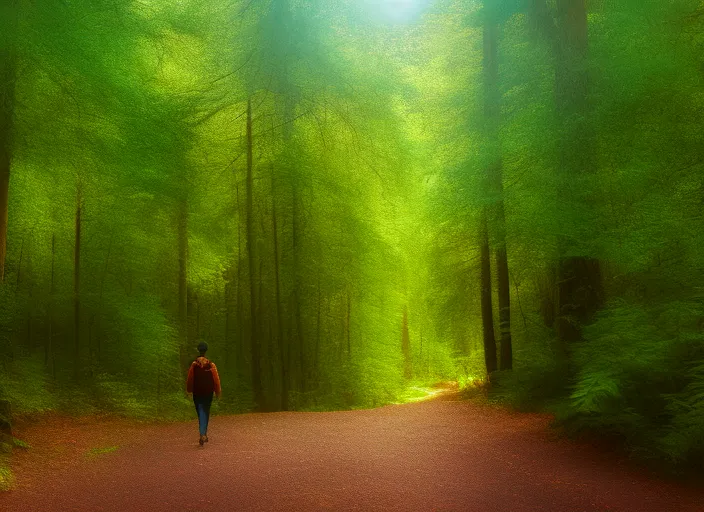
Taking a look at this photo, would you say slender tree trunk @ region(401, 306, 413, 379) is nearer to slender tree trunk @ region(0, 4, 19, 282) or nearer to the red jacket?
the red jacket

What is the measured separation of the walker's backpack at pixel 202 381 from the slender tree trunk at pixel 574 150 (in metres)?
5.61

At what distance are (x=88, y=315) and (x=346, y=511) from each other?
490 inches

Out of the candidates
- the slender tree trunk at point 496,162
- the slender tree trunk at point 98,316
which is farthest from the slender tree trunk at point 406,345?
the slender tree trunk at point 98,316

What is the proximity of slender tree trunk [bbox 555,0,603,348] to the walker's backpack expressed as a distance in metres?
5.61

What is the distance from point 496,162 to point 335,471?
7500 millimetres

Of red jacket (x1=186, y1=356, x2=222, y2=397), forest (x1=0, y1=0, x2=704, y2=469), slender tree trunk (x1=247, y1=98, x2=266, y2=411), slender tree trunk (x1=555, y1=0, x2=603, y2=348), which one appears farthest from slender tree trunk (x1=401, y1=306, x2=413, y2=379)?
red jacket (x1=186, y1=356, x2=222, y2=397)

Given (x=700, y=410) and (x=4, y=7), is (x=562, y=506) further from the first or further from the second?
(x=4, y=7)

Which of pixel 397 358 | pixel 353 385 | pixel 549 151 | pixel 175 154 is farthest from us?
pixel 397 358

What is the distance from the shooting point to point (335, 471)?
21.5 ft

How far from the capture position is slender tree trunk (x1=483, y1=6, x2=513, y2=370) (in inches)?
447

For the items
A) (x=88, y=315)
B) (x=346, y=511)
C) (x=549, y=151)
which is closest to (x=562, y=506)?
(x=346, y=511)

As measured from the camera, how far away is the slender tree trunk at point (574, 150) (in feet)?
26.7

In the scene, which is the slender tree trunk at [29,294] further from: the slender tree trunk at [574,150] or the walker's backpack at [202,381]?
the slender tree trunk at [574,150]

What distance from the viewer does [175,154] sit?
39.9ft
